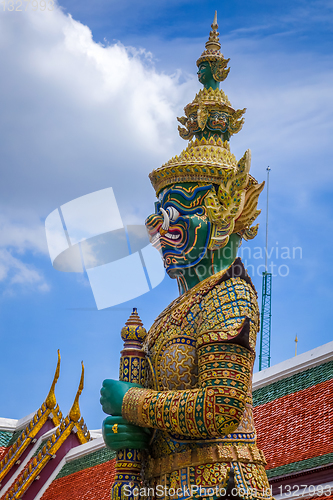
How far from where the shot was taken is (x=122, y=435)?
202 inches

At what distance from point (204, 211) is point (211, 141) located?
809 mm

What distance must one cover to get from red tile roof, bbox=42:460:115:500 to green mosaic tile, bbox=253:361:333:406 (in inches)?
87.7

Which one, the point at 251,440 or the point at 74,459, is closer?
the point at 251,440

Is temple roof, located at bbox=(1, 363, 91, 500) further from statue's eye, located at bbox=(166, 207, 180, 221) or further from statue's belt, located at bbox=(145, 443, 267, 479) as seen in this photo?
statue's belt, located at bbox=(145, 443, 267, 479)

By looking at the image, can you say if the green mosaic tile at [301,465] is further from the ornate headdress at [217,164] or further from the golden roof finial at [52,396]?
the golden roof finial at [52,396]

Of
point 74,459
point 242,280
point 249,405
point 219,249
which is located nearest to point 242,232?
point 219,249

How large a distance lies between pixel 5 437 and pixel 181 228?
27.2 ft

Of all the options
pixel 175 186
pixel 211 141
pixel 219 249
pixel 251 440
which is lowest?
pixel 251 440

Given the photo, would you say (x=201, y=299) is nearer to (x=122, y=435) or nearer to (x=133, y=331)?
(x=133, y=331)

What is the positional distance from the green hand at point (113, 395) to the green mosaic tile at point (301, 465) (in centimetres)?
193

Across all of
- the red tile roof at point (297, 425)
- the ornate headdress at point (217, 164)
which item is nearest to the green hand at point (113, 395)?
the ornate headdress at point (217, 164)

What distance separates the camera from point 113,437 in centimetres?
515

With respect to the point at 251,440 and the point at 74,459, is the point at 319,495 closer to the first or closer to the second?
the point at 251,440

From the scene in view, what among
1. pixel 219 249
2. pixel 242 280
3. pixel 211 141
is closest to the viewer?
pixel 242 280
